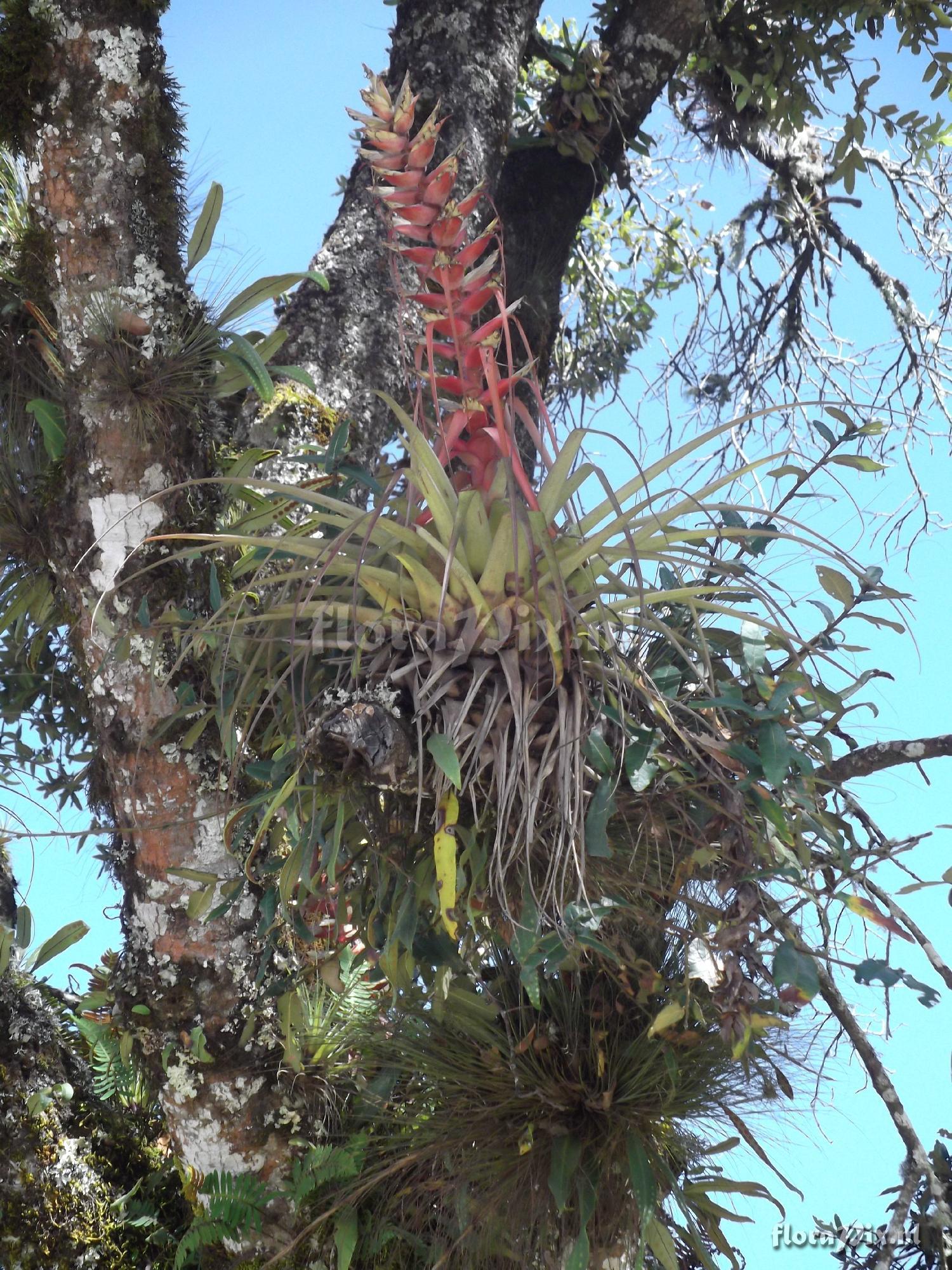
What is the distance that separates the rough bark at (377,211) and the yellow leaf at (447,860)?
125 cm

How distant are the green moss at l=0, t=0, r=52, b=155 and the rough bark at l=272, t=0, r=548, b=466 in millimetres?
653

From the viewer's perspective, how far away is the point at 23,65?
2.07 meters

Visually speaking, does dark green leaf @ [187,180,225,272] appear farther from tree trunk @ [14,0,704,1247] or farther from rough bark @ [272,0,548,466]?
rough bark @ [272,0,548,466]

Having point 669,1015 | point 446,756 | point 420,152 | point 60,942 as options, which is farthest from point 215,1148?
point 420,152

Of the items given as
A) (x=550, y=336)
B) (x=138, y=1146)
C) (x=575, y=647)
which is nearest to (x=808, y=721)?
(x=575, y=647)

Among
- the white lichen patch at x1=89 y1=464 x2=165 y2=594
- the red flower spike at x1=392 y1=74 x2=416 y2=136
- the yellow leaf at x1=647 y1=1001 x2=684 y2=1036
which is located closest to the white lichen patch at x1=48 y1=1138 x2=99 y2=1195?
the white lichen patch at x1=89 y1=464 x2=165 y2=594

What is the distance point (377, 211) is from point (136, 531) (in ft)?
3.10

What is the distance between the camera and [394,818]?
4.89 ft

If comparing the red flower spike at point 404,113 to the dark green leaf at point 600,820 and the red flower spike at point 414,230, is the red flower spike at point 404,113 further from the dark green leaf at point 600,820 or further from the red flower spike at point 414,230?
the dark green leaf at point 600,820

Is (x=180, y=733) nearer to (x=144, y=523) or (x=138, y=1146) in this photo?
(x=144, y=523)

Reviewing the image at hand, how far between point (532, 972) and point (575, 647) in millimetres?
391

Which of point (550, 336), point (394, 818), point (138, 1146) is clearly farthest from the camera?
point (550, 336)

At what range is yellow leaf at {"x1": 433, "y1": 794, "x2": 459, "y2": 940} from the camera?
4.46 feet

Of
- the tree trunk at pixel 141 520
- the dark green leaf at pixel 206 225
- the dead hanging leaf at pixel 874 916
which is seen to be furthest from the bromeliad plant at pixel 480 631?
the dark green leaf at pixel 206 225
